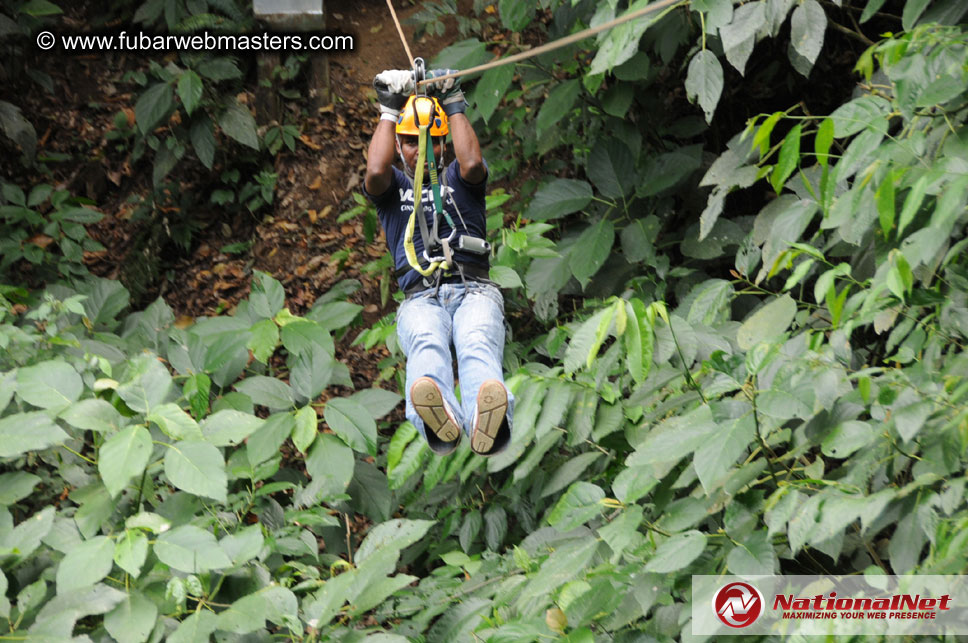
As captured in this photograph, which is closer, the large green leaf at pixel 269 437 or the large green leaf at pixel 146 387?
the large green leaf at pixel 146 387

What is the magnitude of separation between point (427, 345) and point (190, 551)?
1.18m

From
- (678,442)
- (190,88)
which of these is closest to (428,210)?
(678,442)

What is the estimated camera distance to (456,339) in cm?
328

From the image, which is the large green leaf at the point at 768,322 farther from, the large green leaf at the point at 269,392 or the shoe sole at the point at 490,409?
the large green leaf at the point at 269,392

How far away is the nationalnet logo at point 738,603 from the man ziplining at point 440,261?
0.86m

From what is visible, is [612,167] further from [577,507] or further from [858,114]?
[577,507]

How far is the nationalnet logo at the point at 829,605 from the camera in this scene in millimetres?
2395

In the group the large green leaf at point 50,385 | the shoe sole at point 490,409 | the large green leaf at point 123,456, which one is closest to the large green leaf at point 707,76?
the shoe sole at point 490,409

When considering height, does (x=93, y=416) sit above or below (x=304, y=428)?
above

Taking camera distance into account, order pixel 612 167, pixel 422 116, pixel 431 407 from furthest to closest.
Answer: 1. pixel 612 167
2. pixel 422 116
3. pixel 431 407

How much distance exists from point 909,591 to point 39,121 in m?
7.46

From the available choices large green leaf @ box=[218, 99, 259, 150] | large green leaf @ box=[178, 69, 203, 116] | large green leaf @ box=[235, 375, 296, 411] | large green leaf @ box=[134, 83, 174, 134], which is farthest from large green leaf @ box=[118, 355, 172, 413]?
Answer: large green leaf @ box=[218, 99, 259, 150]

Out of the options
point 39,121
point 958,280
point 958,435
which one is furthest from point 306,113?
point 958,435

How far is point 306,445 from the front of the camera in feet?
13.0
